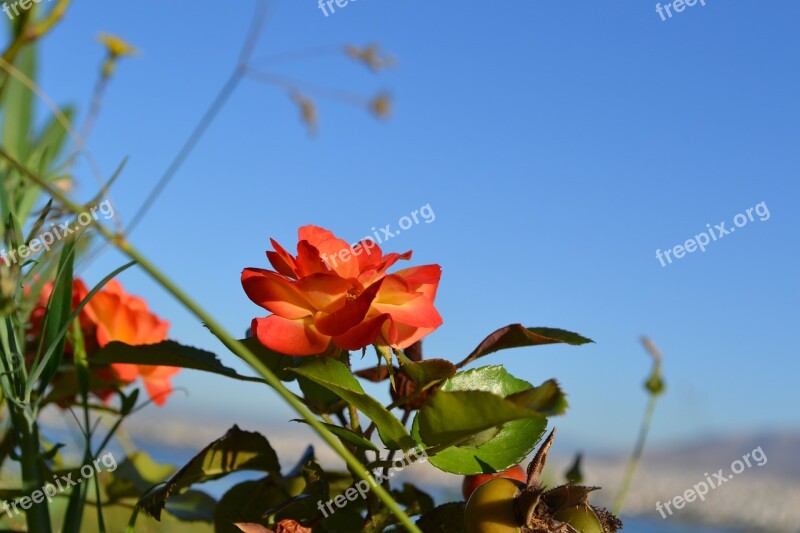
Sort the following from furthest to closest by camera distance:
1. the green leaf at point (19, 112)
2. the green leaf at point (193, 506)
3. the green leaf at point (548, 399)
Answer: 1. the green leaf at point (19, 112)
2. the green leaf at point (193, 506)
3. the green leaf at point (548, 399)

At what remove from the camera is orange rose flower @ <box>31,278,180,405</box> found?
0.65 metres

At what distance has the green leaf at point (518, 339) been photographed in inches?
16.8

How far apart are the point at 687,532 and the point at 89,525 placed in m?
0.64

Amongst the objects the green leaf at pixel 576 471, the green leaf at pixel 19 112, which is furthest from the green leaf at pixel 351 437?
the green leaf at pixel 19 112

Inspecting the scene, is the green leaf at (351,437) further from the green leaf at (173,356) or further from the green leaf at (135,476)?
the green leaf at (135,476)

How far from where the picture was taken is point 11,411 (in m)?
0.48

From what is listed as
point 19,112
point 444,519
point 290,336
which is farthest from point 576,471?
point 19,112

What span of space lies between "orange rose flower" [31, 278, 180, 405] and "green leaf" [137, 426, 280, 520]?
7.9 inches

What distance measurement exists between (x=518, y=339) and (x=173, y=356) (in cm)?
20

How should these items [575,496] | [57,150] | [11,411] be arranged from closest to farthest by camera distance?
1. [575,496]
2. [11,411]
3. [57,150]

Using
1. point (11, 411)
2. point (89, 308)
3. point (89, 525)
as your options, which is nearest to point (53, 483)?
point (11, 411)

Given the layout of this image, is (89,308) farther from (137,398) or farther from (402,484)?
(402,484)

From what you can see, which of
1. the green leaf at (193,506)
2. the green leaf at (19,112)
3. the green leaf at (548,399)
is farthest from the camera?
the green leaf at (19,112)

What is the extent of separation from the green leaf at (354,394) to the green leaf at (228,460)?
11 centimetres
